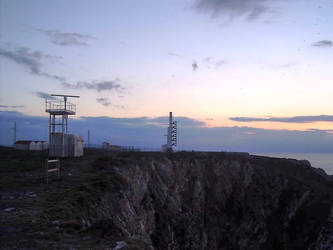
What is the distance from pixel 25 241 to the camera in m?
8.53

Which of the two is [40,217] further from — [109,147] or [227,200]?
[109,147]

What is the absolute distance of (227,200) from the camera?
155 ft

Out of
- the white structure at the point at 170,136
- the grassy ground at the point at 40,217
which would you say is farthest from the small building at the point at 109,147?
the grassy ground at the point at 40,217

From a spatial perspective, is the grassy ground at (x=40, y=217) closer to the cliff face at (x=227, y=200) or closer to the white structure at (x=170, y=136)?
the cliff face at (x=227, y=200)

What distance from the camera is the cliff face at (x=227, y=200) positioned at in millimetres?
33562

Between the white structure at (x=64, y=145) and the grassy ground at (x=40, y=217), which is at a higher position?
the white structure at (x=64, y=145)

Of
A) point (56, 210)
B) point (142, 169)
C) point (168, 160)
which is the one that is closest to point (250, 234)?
point (168, 160)

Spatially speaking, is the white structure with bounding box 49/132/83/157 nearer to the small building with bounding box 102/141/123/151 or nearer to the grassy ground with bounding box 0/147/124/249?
the grassy ground with bounding box 0/147/124/249

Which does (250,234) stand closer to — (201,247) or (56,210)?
(201,247)

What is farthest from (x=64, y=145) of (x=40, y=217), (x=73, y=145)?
(x=40, y=217)

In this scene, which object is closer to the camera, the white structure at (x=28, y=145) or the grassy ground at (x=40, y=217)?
the grassy ground at (x=40, y=217)

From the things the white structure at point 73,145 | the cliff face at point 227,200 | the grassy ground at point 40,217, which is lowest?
the cliff face at point 227,200

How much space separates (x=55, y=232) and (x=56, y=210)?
2.90 meters

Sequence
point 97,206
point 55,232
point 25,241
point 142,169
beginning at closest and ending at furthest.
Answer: point 25,241 < point 55,232 < point 97,206 < point 142,169
